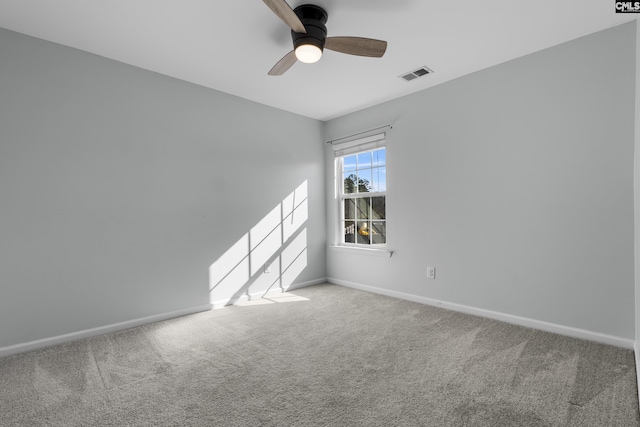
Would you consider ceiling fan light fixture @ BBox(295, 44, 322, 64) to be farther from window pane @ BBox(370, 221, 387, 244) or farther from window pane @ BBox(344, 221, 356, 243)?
window pane @ BBox(344, 221, 356, 243)

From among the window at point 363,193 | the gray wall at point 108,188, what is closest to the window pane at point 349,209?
the window at point 363,193

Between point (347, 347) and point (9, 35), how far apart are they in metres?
3.60

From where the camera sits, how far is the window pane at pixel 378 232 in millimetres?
3916

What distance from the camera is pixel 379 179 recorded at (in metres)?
3.98

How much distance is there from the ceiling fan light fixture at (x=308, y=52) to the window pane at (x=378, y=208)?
2204mm

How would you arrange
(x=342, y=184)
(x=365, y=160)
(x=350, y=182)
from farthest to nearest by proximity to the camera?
(x=342, y=184), (x=350, y=182), (x=365, y=160)

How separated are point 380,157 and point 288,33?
80.9 inches

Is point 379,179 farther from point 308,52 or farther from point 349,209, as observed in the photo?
point 308,52

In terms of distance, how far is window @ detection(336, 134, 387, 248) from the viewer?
3949 millimetres

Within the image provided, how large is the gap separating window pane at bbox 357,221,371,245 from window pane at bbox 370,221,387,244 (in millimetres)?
88

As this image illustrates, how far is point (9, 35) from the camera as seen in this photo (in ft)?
7.53

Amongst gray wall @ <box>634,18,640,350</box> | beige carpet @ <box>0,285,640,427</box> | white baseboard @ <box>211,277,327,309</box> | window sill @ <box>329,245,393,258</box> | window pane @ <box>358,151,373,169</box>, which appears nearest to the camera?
beige carpet @ <box>0,285,640,427</box>

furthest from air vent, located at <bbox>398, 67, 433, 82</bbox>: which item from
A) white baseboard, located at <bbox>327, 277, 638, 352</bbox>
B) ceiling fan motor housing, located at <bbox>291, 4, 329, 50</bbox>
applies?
white baseboard, located at <bbox>327, 277, 638, 352</bbox>

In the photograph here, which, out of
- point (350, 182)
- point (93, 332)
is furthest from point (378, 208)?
point (93, 332)
